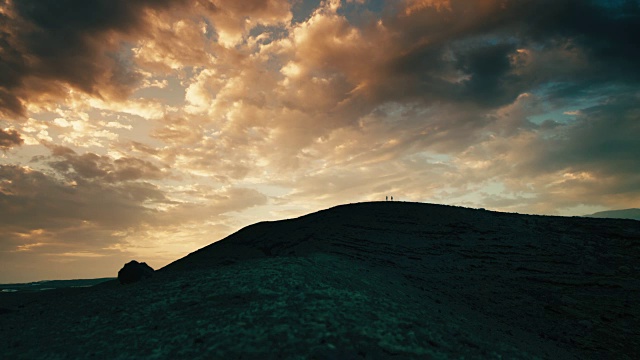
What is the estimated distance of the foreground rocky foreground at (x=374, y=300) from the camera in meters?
7.72

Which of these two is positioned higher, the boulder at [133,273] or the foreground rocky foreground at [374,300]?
the boulder at [133,273]

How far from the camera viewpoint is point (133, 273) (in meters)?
14.7

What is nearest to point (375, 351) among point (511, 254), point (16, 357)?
point (16, 357)

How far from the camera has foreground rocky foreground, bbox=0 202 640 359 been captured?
7723 millimetres

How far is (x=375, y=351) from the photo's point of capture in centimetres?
698

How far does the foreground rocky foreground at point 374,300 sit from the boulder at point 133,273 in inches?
31.4

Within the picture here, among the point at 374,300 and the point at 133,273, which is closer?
the point at 374,300

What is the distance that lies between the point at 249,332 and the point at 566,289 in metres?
16.2

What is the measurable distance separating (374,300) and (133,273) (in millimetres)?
10750

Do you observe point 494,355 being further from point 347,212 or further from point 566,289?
point 347,212

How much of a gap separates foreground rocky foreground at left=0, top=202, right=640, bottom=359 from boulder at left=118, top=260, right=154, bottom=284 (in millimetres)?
798

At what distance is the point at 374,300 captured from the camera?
992 centimetres

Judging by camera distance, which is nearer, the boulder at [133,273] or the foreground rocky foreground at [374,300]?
the foreground rocky foreground at [374,300]

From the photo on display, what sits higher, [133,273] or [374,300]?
[133,273]
